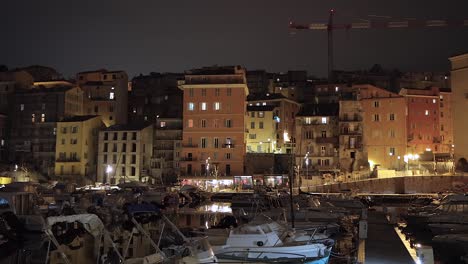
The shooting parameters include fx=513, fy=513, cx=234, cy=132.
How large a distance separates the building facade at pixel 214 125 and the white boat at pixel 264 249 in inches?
2179

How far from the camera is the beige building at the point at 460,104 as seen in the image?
83.5m

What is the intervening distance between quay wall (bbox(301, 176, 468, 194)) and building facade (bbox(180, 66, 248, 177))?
12822 millimetres

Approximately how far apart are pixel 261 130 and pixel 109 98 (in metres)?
30.2

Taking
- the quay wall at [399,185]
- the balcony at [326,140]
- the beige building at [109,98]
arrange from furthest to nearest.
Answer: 1. the beige building at [109,98]
2. the balcony at [326,140]
3. the quay wall at [399,185]

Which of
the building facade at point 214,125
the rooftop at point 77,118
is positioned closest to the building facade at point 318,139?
the building facade at point 214,125

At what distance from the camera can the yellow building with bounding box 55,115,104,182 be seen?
284 feet

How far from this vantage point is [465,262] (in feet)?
89.4

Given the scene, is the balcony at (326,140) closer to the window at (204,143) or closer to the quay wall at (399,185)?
the quay wall at (399,185)

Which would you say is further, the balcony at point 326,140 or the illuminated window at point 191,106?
the balcony at point 326,140

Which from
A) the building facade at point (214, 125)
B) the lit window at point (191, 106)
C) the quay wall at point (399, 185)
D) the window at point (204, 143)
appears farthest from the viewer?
the lit window at point (191, 106)

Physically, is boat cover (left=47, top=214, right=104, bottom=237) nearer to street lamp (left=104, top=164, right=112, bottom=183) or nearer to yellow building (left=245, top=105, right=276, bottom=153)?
street lamp (left=104, top=164, right=112, bottom=183)

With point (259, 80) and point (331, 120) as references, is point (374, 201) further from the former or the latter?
point (259, 80)

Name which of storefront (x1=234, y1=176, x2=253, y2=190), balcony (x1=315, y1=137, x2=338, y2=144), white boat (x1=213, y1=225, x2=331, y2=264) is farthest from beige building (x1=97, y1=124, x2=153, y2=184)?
white boat (x1=213, y1=225, x2=331, y2=264)

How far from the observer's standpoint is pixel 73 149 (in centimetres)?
8725
